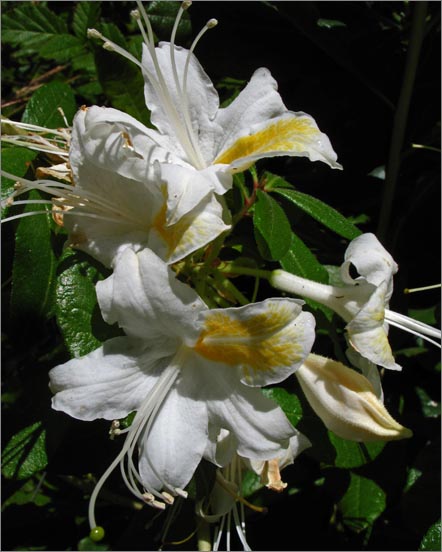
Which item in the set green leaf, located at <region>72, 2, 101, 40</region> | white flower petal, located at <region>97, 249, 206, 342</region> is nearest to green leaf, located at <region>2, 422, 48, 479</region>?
white flower petal, located at <region>97, 249, 206, 342</region>

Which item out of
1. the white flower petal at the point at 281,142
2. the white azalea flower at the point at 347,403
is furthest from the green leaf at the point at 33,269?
the white azalea flower at the point at 347,403

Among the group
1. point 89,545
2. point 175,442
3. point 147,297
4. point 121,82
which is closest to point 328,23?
point 121,82

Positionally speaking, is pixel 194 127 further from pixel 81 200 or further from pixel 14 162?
pixel 14 162

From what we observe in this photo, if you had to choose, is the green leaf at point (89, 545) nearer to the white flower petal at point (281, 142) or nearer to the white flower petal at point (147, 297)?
the white flower petal at point (147, 297)

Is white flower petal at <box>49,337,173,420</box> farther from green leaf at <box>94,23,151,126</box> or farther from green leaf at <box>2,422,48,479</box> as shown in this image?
green leaf at <box>94,23,151,126</box>

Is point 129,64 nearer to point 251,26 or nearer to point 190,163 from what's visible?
point 190,163

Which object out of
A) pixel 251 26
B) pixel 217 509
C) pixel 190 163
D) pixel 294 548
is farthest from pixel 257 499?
pixel 251 26

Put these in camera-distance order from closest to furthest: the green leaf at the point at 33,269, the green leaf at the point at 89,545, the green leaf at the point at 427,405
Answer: the green leaf at the point at 33,269, the green leaf at the point at 427,405, the green leaf at the point at 89,545
